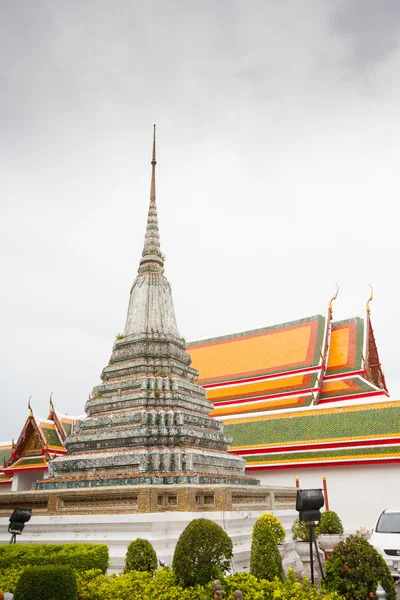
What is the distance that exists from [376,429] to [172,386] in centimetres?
577

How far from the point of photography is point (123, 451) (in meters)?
8.34

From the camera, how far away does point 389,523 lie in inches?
285

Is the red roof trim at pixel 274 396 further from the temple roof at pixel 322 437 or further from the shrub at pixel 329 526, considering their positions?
the shrub at pixel 329 526

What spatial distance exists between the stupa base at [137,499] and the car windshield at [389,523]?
1922 mm

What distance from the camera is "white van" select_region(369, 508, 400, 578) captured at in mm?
6445

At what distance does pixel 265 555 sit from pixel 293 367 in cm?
1159

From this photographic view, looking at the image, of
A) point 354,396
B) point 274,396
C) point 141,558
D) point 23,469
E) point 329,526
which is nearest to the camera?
point 141,558

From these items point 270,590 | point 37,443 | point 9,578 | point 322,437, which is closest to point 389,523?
point 270,590

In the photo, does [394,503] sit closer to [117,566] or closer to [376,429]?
[376,429]

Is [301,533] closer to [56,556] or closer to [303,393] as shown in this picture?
[56,556]

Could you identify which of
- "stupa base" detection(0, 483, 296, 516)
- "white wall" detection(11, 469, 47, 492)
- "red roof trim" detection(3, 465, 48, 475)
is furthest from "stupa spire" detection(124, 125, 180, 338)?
"white wall" detection(11, 469, 47, 492)

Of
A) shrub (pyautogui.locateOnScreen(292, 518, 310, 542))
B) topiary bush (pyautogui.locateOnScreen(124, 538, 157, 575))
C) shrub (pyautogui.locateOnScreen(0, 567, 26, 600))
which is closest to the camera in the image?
shrub (pyautogui.locateOnScreen(0, 567, 26, 600))

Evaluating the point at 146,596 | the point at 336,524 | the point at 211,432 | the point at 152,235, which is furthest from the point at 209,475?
the point at 152,235

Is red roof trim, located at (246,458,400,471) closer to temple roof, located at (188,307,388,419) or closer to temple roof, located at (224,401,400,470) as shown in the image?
temple roof, located at (224,401,400,470)
